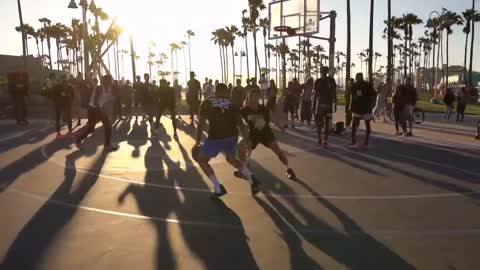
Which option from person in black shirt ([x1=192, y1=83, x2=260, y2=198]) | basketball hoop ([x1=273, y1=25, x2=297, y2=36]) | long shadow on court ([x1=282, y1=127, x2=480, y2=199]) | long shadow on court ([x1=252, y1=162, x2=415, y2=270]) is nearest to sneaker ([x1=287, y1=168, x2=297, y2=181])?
person in black shirt ([x1=192, y1=83, x2=260, y2=198])

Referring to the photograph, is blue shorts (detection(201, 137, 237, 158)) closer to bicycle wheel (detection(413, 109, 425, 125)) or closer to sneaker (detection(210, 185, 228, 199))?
sneaker (detection(210, 185, 228, 199))

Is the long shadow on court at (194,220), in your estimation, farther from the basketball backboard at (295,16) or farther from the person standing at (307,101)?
the basketball backboard at (295,16)

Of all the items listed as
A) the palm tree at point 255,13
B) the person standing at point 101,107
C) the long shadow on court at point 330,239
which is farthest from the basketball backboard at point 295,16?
the palm tree at point 255,13

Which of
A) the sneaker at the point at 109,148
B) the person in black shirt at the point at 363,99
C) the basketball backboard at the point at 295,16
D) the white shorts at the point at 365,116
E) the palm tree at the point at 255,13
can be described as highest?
the palm tree at the point at 255,13

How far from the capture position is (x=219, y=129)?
7.55 meters

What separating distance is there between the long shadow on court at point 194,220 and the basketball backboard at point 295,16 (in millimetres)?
15083

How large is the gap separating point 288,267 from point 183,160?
22.7 ft

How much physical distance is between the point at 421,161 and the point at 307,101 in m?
8.68

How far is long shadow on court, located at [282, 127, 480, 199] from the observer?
8940mm

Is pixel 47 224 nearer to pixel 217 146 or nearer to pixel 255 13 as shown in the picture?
pixel 217 146

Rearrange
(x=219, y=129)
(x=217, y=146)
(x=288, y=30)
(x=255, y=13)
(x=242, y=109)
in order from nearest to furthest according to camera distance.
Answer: (x=219, y=129)
(x=217, y=146)
(x=242, y=109)
(x=288, y=30)
(x=255, y=13)

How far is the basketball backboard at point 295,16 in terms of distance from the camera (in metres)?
23.7

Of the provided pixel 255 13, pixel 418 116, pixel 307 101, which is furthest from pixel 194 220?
pixel 255 13

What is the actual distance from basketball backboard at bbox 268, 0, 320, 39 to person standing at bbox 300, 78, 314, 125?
15.5ft
